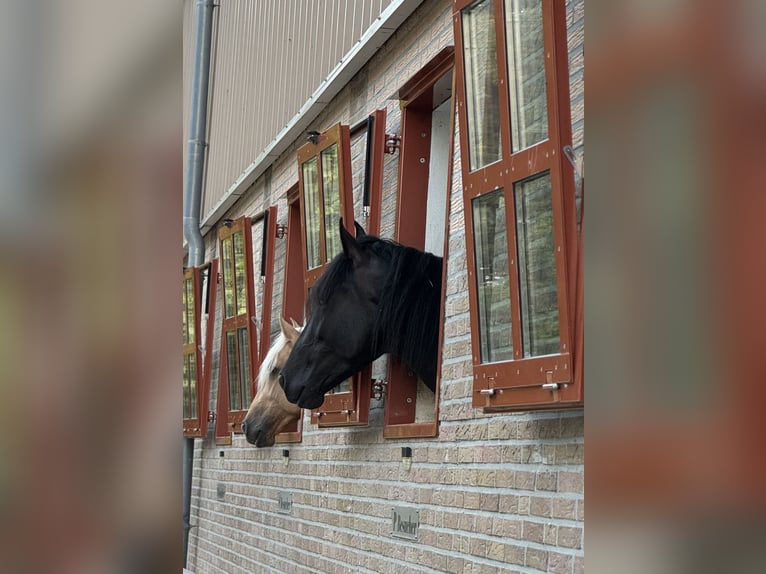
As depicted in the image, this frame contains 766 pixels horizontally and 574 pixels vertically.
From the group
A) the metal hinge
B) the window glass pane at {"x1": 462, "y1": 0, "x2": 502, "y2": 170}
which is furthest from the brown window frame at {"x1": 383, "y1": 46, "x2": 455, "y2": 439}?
the window glass pane at {"x1": 462, "y1": 0, "x2": 502, "y2": 170}

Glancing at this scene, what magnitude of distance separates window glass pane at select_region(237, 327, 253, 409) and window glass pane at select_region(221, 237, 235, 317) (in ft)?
Result: 1.11

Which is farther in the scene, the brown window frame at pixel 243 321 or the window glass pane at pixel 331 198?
the brown window frame at pixel 243 321

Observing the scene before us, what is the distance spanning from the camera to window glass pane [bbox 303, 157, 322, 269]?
23.0 ft

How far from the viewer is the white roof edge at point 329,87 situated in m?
6.17

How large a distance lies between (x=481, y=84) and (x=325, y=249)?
278cm

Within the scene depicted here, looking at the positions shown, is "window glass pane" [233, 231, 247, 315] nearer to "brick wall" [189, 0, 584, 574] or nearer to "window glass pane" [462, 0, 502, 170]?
"brick wall" [189, 0, 584, 574]

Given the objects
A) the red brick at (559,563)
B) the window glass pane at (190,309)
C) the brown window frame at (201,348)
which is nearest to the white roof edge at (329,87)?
the brown window frame at (201,348)

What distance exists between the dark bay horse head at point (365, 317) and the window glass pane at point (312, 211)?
125 centimetres

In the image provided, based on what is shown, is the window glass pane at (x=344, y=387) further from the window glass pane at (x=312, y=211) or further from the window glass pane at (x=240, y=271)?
the window glass pane at (x=240, y=271)

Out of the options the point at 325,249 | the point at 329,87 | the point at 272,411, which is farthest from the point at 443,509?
the point at 329,87

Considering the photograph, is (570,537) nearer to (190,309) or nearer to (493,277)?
(493,277)
